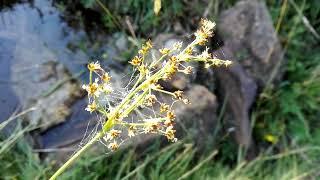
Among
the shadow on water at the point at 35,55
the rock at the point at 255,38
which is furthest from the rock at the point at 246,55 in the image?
the shadow on water at the point at 35,55

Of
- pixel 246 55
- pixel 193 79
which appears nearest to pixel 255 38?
pixel 246 55

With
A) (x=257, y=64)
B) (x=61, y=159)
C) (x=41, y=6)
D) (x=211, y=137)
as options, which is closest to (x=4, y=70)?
(x=41, y=6)

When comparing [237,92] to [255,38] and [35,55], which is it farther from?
[35,55]

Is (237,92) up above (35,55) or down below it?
below

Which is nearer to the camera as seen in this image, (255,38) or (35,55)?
(35,55)

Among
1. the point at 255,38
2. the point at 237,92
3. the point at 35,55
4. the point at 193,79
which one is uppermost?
the point at 35,55

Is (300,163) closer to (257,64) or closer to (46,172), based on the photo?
(257,64)

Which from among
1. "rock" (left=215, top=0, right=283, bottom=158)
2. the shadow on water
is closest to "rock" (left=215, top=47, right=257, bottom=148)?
"rock" (left=215, top=0, right=283, bottom=158)

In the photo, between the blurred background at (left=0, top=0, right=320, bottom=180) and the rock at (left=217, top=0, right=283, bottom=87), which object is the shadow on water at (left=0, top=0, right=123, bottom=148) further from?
the rock at (left=217, top=0, right=283, bottom=87)
